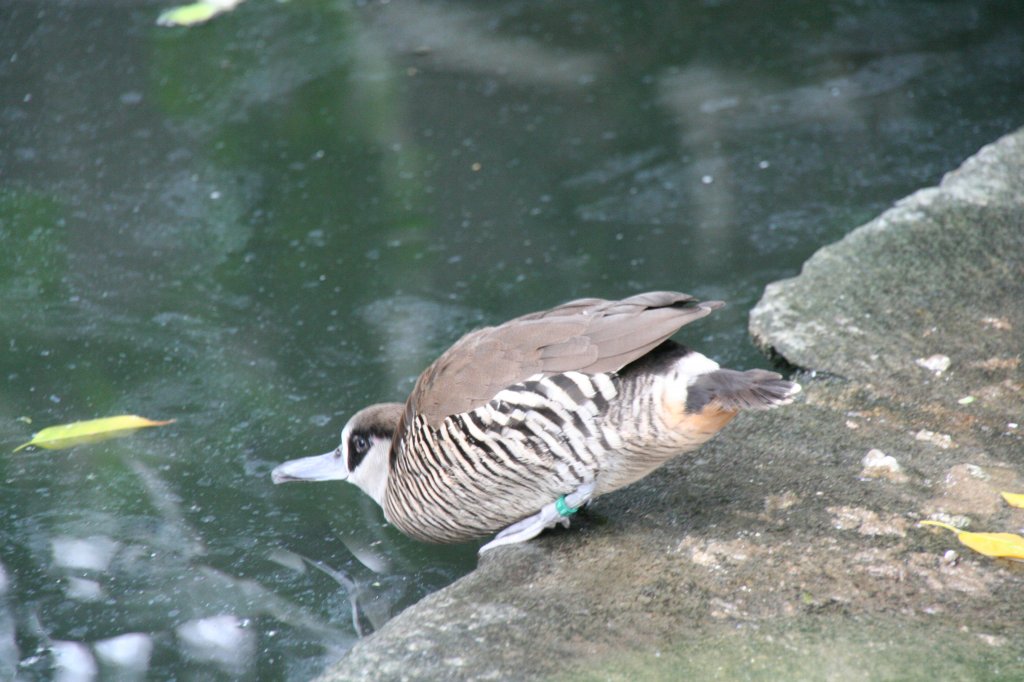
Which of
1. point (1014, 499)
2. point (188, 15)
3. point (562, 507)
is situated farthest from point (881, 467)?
point (188, 15)

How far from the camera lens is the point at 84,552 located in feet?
10.7

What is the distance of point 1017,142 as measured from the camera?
4582mm

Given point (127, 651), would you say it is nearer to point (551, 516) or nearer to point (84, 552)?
point (84, 552)

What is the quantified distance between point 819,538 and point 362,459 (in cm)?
131

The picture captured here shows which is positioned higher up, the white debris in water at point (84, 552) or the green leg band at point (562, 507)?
the green leg band at point (562, 507)

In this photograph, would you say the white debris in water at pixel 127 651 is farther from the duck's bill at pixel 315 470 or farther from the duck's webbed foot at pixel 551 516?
the duck's webbed foot at pixel 551 516

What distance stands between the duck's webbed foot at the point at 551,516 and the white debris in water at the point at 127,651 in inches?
34.0

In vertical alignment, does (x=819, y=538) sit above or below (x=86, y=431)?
above

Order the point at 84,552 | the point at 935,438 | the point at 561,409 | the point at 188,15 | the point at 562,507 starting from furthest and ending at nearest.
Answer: the point at 188,15 < the point at 84,552 < the point at 935,438 < the point at 562,507 < the point at 561,409

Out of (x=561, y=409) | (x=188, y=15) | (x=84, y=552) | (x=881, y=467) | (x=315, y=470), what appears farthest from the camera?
(x=188, y=15)

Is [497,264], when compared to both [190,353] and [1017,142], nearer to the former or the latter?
[190,353]

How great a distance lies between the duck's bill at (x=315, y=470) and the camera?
3.40 meters

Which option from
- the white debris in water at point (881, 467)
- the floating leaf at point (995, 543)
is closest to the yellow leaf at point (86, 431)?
the white debris in water at point (881, 467)

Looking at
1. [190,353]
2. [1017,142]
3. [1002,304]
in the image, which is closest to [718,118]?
[1017,142]
